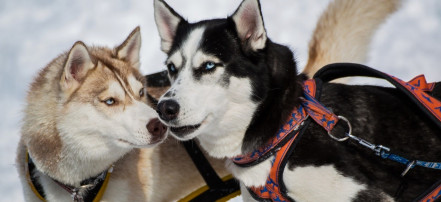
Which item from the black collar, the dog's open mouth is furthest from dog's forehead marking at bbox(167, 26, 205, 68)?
the black collar

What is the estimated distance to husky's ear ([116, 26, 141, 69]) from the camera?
3.05m

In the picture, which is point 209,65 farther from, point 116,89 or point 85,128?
point 85,128

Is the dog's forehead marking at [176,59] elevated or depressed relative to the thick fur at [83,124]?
elevated

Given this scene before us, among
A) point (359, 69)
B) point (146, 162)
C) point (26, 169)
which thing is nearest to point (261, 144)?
point (359, 69)

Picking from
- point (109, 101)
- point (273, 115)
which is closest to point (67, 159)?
point (109, 101)

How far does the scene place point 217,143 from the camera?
236 cm

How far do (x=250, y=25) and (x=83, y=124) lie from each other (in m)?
1.15

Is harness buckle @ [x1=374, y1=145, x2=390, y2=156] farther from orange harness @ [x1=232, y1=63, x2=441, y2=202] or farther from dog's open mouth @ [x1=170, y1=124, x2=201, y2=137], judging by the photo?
dog's open mouth @ [x1=170, y1=124, x2=201, y2=137]

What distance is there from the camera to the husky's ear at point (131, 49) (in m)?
3.05

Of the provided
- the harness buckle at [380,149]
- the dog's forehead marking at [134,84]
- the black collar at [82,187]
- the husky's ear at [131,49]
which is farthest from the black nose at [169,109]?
the husky's ear at [131,49]

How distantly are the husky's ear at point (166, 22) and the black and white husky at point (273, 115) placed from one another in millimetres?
222

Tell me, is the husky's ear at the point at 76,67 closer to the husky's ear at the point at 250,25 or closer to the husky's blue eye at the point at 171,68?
the husky's blue eye at the point at 171,68

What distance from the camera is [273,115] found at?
7.42 ft

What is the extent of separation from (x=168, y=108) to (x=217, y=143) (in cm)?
41
